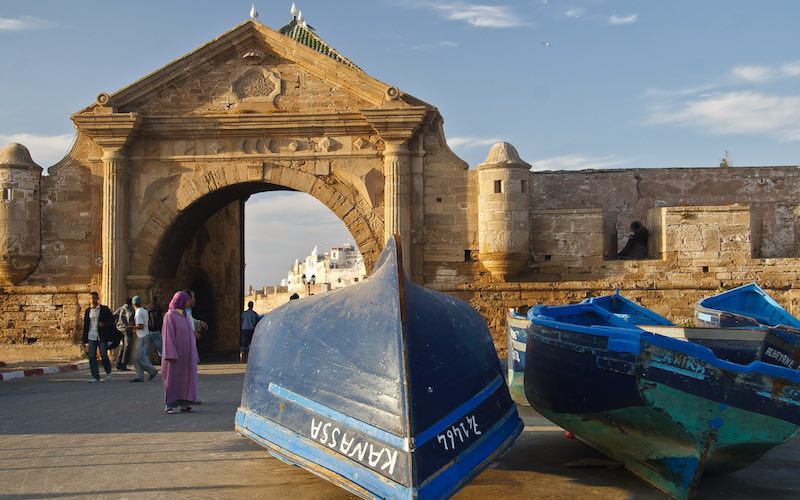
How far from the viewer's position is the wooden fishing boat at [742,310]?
9281 mm

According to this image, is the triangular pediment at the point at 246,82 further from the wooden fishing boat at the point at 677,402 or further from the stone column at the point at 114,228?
the wooden fishing boat at the point at 677,402

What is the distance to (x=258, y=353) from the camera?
7254mm

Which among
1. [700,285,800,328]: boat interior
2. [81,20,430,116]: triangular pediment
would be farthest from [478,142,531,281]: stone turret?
[700,285,800,328]: boat interior

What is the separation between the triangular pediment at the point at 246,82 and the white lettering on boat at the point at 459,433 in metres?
10.9

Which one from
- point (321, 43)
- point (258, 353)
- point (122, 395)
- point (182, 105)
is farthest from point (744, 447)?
point (321, 43)

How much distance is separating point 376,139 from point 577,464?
9.93 meters

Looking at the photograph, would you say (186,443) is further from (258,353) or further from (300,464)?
(300,464)

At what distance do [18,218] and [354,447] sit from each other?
12.7 metres

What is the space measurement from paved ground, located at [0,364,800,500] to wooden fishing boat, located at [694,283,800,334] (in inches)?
58.0

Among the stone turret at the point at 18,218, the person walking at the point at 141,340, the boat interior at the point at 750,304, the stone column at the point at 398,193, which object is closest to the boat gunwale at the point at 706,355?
the boat interior at the point at 750,304

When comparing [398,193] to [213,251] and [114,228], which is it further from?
[213,251]

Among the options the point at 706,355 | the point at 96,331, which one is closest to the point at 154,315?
the point at 96,331

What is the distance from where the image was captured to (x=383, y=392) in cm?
583

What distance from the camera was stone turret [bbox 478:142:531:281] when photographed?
15703 mm
